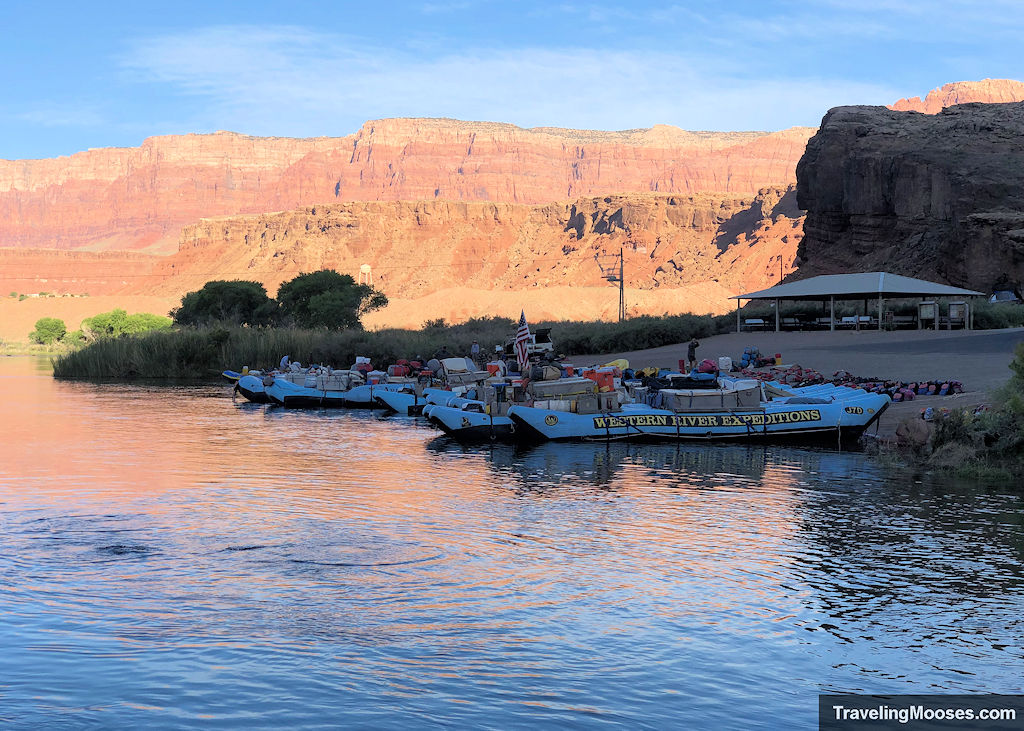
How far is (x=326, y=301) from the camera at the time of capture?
8331 cm

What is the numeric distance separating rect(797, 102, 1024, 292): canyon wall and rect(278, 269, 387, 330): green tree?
3439 cm

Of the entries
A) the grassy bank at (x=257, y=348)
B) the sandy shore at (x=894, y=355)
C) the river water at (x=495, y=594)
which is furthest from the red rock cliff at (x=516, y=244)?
the river water at (x=495, y=594)

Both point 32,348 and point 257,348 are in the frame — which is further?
point 32,348

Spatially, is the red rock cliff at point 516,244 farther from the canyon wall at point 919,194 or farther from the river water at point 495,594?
the river water at point 495,594

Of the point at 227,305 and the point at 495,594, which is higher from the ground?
the point at 227,305

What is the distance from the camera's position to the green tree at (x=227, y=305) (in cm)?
9394

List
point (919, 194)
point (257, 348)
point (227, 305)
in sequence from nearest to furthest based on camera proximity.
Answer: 1. point (257, 348)
2. point (919, 194)
3. point (227, 305)

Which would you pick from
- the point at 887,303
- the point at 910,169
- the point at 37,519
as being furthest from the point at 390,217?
the point at 37,519

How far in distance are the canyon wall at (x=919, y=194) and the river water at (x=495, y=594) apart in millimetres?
50505

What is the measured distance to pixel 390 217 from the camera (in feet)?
610

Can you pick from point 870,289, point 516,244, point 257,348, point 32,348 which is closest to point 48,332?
point 32,348

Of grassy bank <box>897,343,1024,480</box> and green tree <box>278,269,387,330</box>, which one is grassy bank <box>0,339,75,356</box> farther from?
grassy bank <box>897,343,1024,480</box>

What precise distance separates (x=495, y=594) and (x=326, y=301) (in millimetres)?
72178

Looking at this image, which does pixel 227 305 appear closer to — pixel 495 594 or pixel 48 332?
pixel 48 332
